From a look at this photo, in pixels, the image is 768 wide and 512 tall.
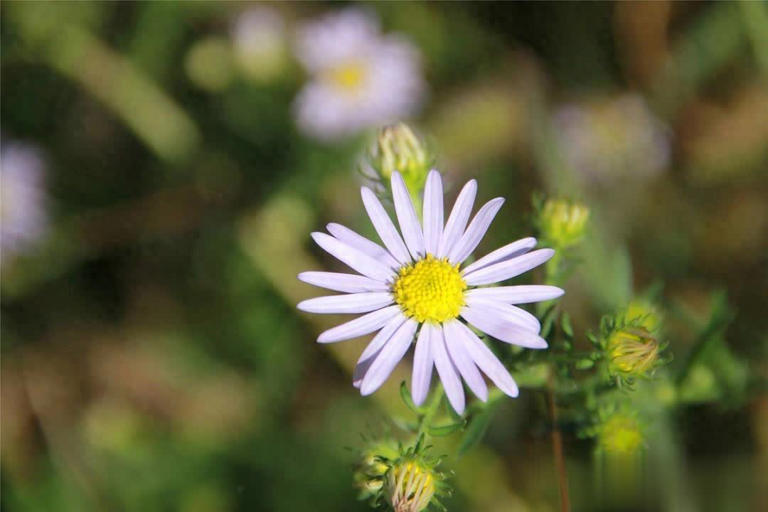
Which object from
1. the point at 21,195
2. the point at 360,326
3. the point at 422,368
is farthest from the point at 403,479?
the point at 21,195

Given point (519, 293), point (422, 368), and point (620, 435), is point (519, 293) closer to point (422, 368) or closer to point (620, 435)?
point (422, 368)

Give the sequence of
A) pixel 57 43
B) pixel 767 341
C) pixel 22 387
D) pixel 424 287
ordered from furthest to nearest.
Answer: pixel 57 43
pixel 22 387
pixel 767 341
pixel 424 287

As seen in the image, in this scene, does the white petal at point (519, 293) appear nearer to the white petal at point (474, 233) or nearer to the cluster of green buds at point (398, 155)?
the white petal at point (474, 233)

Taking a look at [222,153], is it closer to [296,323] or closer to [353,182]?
[353,182]

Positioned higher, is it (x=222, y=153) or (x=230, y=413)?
(x=222, y=153)

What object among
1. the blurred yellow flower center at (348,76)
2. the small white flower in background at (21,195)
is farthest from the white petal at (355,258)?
the small white flower in background at (21,195)

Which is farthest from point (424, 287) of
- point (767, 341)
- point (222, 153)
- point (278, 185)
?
point (222, 153)
